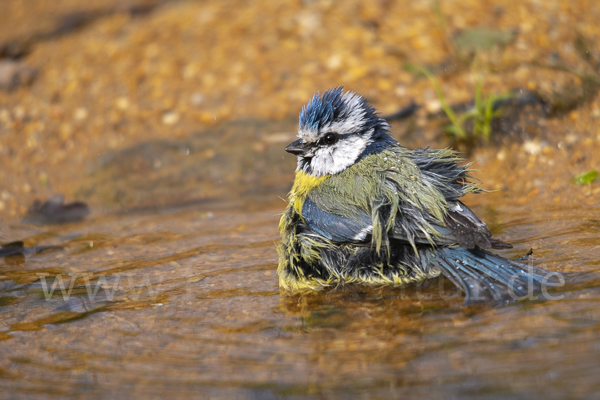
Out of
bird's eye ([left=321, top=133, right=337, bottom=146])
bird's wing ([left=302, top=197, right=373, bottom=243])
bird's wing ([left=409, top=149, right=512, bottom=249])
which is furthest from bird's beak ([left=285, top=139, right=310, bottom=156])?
bird's wing ([left=409, top=149, right=512, bottom=249])

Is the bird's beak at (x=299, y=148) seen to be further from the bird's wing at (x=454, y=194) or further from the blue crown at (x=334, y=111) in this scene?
the bird's wing at (x=454, y=194)

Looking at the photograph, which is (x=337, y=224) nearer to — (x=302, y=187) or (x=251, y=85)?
(x=302, y=187)

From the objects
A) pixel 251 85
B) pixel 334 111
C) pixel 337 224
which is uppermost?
pixel 251 85

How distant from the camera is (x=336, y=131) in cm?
359

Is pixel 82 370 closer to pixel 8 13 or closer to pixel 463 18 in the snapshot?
pixel 463 18

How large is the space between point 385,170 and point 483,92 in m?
2.32

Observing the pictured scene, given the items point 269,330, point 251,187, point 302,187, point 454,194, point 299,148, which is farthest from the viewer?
point 251,187

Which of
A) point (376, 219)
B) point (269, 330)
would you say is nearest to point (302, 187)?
point (376, 219)

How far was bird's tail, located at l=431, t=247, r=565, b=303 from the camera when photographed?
9.09 feet

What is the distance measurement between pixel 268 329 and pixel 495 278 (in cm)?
107

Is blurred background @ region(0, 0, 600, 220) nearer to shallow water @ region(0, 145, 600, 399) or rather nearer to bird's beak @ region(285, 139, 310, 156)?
shallow water @ region(0, 145, 600, 399)

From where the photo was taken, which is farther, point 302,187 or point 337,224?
point 302,187

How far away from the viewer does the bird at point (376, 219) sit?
2.91 meters

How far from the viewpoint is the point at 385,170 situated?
3264mm
